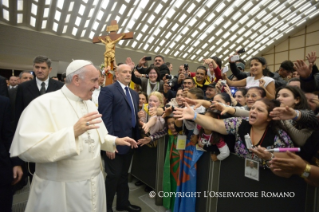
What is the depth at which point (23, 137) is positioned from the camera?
128 centimetres

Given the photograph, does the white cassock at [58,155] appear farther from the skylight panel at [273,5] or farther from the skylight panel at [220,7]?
the skylight panel at [273,5]

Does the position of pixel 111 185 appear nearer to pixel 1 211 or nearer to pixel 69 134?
pixel 1 211

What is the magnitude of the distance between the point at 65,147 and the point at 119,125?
127 centimetres

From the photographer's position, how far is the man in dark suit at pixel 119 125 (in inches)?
97.3

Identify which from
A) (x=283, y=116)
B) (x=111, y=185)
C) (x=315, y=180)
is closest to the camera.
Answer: (x=315, y=180)

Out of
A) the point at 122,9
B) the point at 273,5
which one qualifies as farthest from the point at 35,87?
the point at 273,5

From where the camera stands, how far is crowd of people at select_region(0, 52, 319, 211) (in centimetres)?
130

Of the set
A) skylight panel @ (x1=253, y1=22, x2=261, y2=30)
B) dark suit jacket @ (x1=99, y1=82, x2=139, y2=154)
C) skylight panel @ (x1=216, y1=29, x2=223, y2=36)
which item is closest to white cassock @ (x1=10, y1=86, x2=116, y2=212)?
dark suit jacket @ (x1=99, y1=82, x2=139, y2=154)

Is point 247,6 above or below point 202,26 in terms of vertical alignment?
above

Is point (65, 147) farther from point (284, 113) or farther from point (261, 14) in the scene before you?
point (261, 14)

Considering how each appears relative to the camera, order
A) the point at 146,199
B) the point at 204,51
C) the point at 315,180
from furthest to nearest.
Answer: the point at 204,51
the point at 146,199
the point at 315,180

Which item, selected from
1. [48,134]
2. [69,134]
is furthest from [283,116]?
[48,134]

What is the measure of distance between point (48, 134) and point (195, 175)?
1.72m

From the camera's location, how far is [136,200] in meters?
3.05
